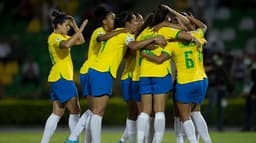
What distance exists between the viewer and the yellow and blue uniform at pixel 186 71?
17.5 m

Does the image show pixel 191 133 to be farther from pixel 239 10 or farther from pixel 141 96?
pixel 239 10

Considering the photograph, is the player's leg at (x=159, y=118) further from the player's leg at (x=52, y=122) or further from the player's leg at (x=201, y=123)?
the player's leg at (x=52, y=122)

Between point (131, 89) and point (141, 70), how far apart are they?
2.47ft

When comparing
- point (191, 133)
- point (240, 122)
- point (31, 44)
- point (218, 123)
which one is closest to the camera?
point (191, 133)

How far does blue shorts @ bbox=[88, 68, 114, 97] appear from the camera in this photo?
691 inches

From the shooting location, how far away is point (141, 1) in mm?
34875

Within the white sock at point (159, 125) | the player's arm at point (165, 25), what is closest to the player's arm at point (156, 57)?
the player's arm at point (165, 25)

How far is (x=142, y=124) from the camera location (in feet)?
56.9

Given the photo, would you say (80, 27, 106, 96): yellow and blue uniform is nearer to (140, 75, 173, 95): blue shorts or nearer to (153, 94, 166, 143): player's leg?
(140, 75, 173, 95): blue shorts

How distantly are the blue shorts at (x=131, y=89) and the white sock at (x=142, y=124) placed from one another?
74 centimetres

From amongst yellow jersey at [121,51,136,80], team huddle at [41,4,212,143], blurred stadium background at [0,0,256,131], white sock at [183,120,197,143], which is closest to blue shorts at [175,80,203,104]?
team huddle at [41,4,212,143]

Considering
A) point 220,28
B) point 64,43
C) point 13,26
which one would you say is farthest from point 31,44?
point 64,43

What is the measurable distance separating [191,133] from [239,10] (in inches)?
724

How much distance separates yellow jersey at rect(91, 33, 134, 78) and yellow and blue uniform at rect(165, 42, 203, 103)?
0.76m
